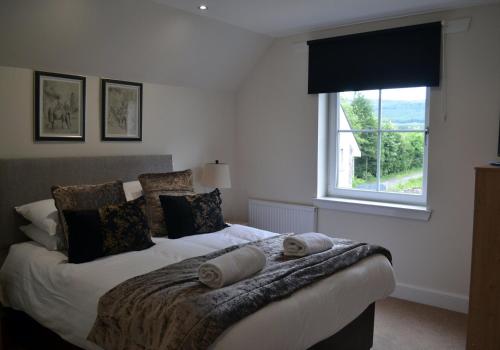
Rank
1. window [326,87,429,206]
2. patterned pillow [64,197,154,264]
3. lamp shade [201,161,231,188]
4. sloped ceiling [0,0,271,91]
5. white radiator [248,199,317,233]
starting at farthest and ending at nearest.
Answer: white radiator [248,199,317,233]
lamp shade [201,161,231,188]
window [326,87,429,206]
sloped ceiling [0,0,271,91]
patterned pillow [64,197,154,264]

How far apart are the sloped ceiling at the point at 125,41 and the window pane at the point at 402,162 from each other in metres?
1.65

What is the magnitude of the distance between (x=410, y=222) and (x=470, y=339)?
1137 millimetres

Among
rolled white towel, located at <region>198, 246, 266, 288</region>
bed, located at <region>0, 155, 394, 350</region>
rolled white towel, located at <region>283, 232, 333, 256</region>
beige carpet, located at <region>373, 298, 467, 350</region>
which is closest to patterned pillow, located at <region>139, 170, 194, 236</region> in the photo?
bed, located at <region>0, 155, 394, 350</region>

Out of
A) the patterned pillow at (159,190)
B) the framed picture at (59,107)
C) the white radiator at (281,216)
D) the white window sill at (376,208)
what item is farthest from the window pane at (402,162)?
the framed picture at (59,107)

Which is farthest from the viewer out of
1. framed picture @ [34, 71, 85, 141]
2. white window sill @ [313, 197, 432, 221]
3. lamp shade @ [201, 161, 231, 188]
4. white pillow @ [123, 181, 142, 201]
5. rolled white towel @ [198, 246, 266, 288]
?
lamp shade @ [201, 161, 231, 188]

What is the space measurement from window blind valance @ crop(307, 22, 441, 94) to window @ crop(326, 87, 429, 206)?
18 cm

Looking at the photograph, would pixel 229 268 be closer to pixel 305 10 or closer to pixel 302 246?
pixel 302 246

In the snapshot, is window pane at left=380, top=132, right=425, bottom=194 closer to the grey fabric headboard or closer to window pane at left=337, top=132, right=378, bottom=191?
window pane at left=337, top=132, right=378, bottom=191

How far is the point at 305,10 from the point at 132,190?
2.01 meters

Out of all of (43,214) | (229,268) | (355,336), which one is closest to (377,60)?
(355,336)

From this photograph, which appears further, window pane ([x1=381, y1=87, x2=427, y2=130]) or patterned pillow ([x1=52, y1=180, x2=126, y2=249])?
window pane ([x1=381, y1=87, x2=427, y2=130])

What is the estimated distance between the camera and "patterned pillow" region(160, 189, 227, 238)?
3.23m

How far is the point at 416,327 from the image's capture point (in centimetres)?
326

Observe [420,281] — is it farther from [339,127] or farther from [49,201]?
[49,201]
